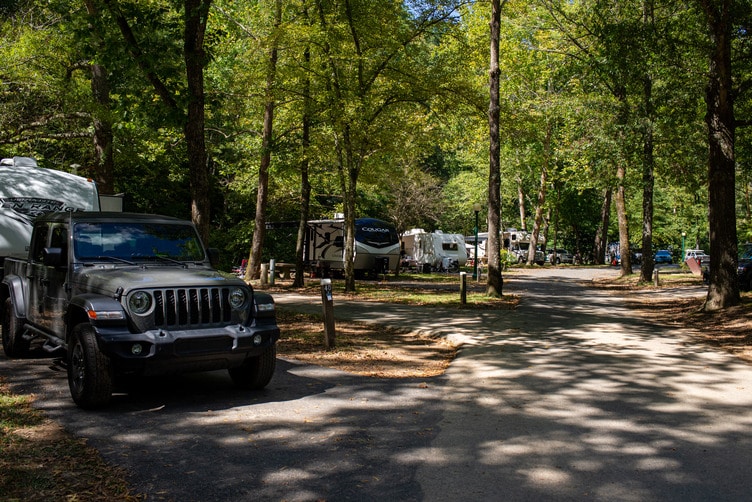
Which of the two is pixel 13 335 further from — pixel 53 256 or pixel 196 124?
pixel 196 124

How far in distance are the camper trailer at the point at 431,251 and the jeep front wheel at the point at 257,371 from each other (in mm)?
32894

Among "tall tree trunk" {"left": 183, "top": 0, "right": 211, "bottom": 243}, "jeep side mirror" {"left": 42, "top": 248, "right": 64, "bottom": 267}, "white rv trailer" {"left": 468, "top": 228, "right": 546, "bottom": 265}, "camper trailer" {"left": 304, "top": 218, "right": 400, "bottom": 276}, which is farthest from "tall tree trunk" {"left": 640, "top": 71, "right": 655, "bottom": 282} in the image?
"white rv trailer" {"left": 468, "top": 228, "right": 546, "bottom": 265}

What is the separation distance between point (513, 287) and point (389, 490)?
2322cm

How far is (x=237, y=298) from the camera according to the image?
680 centimetres

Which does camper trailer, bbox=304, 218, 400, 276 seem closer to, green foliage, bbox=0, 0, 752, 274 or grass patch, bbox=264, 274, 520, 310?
green foliage, bbox=0, 0, 752, 274

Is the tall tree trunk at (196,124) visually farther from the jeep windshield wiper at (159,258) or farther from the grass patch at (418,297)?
the grass patch at (418,297)

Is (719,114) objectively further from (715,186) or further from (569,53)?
(569,53)

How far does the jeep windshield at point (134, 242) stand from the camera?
742 centimetres

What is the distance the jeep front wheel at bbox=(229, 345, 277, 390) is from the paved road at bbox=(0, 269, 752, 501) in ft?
0.57

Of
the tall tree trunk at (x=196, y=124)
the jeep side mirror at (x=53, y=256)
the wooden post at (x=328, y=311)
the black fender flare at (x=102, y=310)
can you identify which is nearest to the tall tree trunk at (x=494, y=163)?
the wooden post at (x=328, y=311)

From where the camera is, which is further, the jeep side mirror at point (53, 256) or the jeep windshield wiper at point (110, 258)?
the jeep windshield wiper at point (110, 258)

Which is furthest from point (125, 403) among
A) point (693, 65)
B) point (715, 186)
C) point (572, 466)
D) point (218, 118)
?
point (218, 118)

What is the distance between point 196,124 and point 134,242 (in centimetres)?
488

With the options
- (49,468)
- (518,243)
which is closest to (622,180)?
(49,468)
